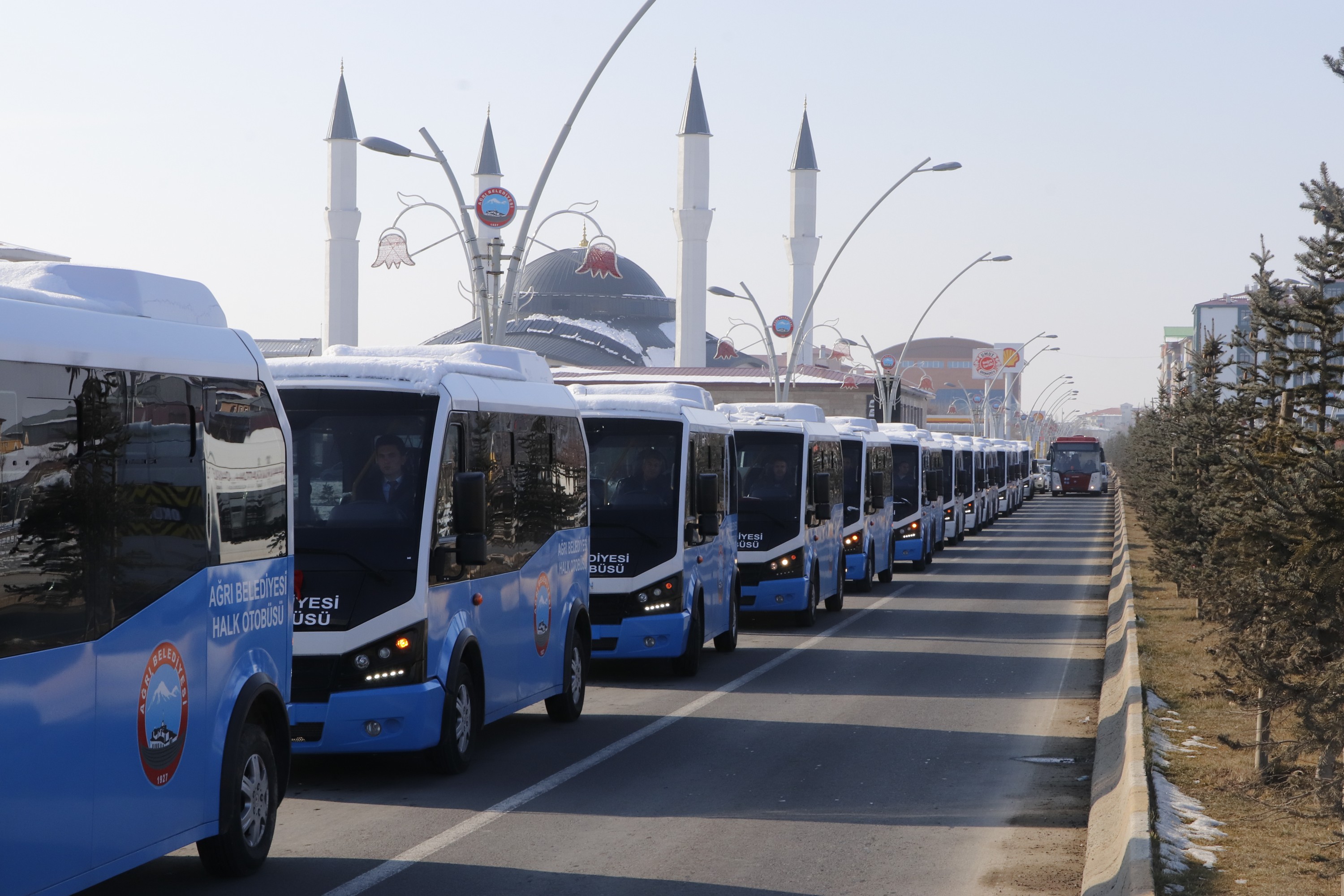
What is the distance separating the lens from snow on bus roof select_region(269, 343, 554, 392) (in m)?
9.73

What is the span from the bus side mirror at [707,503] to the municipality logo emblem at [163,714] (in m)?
8.62

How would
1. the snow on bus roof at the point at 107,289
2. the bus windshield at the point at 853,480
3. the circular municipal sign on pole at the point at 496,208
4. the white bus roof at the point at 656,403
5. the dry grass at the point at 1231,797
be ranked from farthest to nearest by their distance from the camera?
the circular municipal sign on pole at the point at 496,208 < the bus windshield at the point at 853,480 < the white bus roof at the point at 656,403 < the dry grass at the point at 1231,797 < the snow on bus roof at the point at 107,289

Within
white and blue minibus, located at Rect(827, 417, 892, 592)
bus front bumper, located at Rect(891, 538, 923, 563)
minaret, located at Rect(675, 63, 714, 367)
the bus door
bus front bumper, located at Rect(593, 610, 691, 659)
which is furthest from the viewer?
minaret, located at Rect(675, 63, 714, 367)

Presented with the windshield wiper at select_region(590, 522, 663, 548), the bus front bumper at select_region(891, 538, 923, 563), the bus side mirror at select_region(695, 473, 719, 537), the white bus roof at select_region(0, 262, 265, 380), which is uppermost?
the white bus roof at select_region(0, 262, 265, 380)

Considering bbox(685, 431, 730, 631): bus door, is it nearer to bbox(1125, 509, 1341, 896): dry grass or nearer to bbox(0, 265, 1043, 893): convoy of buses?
bbox(0, 265, 1043, 893): convoy of buses

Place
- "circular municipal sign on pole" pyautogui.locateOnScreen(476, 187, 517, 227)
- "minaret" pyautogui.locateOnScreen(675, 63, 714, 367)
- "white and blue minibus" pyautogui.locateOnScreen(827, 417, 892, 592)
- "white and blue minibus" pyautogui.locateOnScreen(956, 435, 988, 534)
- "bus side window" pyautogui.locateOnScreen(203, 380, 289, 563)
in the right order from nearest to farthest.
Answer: "bus side window" pyautogui.locateOnScreen(203, 380, 289, 563)
"white and blue minibus" pyautogui.locateOnScreen(827, 417, 892, 592)
"circular municipal sign on pole" pyautogui.locateOnScreen(476, 187, 517, 227)
"white and blue minibus" pyautogui.locateOnScreen(956, 435, 988, 534)
"minaret" pyautogui.locateOnScreen(675, 63, 714, 367)

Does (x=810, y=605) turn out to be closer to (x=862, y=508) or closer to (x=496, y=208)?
(x=862, y=508)

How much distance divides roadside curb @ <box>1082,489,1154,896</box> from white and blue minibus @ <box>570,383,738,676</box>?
3766 mm

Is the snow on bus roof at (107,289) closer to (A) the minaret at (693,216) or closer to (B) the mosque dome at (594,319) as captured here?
(A) the minaret at (693,216)

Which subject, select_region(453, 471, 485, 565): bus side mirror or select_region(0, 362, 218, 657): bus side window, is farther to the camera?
select_region(453, 471, 485, 565): bus side mirror

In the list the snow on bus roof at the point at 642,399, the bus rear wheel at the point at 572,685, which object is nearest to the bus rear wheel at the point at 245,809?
the bus rear wheel at the point at 572,685

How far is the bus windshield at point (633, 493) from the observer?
1445 centimetres

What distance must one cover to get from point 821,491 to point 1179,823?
1135cm

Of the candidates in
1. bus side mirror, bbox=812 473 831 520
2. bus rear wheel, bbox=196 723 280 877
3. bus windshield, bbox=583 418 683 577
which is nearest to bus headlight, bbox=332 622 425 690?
bus rear wheel, bbox=196 723 280 877
